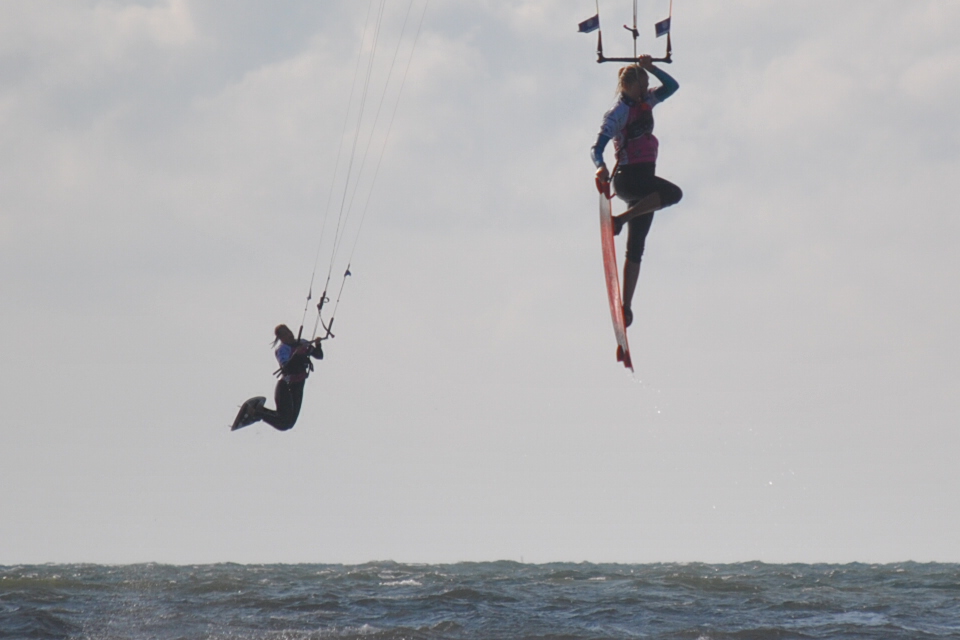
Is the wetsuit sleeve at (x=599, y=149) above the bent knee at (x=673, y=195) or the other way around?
above

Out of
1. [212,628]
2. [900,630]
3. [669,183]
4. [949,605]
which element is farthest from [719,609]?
[669,183]

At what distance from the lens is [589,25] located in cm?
813

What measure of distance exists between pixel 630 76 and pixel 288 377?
24.3ft

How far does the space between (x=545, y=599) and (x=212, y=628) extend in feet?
22.5

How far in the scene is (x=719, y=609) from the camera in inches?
694

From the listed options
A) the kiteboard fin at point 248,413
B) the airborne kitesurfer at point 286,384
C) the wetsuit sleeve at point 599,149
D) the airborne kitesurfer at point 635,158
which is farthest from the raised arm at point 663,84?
the kiteboard fin at point 248,413

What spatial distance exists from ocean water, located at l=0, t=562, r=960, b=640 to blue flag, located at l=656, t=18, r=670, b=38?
9333mm

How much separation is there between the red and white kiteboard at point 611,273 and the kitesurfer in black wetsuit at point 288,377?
19.5 feet

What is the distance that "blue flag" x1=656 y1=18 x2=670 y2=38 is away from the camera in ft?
26.6

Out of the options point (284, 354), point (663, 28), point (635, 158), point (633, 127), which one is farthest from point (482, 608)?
point (663, 28)

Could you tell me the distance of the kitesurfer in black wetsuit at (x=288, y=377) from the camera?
45.8ft

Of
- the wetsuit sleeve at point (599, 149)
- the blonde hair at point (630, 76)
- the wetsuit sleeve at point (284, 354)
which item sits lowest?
the wetsuit sleeve at point (284, 354)

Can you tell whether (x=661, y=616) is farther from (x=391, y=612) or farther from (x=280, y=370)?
(x=280, y=370)

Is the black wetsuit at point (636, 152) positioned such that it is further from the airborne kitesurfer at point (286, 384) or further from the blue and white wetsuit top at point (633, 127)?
the airborne kitesurfer at point (286, 384)
